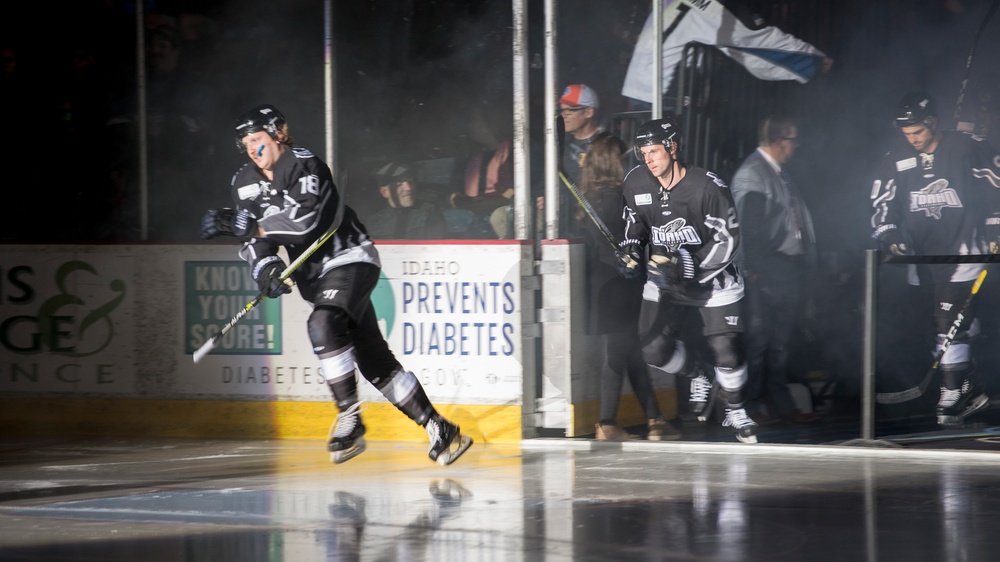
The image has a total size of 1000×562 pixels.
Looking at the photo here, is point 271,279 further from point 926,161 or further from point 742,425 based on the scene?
point 926,161

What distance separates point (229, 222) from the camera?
23.7ft

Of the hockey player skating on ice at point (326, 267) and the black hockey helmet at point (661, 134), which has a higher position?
the black hockey helmet at point (661, 134)

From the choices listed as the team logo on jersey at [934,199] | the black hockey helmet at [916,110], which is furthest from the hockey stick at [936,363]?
the black hockey helmet at [916,110]

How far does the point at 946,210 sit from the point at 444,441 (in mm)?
3692

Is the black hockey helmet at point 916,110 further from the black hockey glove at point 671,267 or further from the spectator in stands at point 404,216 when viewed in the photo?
the spectator in stands at point 404,216

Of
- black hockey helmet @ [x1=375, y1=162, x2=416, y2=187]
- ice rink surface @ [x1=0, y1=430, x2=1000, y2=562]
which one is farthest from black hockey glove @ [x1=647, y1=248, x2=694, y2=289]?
black hockey helmet @ [x1=375, y1=162, x2=416, y2=187]

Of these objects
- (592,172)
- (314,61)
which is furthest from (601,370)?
(314,61)

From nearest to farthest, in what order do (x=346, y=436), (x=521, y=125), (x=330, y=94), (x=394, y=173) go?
(x=346, y=436)
(x=521, y=125)
(x=330, y=94)
(x=394, y=173)

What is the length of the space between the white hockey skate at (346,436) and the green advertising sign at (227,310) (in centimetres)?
153

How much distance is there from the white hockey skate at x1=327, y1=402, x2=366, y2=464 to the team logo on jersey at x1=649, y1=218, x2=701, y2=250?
6.35 feet

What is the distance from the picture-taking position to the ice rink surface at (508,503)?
5.10 meters

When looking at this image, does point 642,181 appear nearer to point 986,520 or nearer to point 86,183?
point 986,520

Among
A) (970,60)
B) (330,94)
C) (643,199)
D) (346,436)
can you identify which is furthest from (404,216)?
(970,60)

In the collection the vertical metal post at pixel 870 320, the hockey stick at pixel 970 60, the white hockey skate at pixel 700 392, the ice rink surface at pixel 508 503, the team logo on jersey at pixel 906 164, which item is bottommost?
the ice rink surface at pixel 508 503
